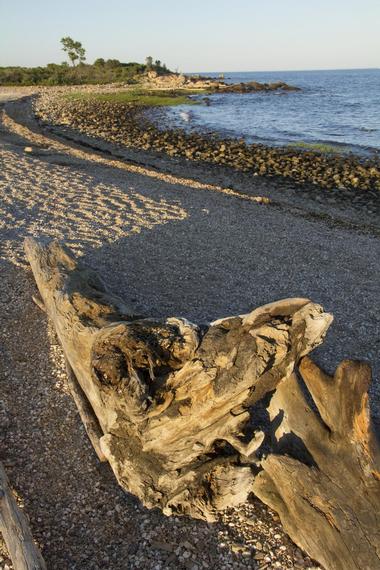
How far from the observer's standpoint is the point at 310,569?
4020mm

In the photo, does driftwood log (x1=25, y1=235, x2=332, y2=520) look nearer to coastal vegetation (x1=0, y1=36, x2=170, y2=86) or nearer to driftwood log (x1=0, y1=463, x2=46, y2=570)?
driftwood log (x1=0, y1=463, x2=46, y2=570)

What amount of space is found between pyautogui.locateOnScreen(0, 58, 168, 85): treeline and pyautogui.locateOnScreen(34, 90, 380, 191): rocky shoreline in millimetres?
39467

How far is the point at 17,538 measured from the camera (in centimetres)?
374

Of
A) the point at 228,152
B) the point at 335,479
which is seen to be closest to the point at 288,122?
the point at 228,152

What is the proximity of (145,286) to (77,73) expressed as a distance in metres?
82.1

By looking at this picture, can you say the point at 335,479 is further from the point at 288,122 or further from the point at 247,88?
the point at 247,88

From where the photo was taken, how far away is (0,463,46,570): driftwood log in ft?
12.0

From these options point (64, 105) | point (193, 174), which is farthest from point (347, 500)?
point (64, 105)

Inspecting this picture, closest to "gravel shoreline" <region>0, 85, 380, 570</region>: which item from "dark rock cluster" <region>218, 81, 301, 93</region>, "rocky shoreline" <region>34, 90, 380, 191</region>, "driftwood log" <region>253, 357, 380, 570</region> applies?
"driftwood log" <region>253, 357, 380, 570</region>

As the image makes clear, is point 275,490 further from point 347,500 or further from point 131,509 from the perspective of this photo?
point 131,509

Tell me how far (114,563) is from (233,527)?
43.1 inches

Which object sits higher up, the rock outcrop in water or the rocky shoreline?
the rock outcrop in water

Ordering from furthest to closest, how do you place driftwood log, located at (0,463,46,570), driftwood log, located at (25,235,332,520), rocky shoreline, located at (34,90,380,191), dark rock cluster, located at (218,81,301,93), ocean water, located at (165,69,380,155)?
dark rock cluster, located at (218,81,301,93) < ocean water, located at (165,69,380,155) < rocky shoreline, located at (34,90,380,191) < driftwood log, located at (25,235,332,520) < driftwood log, located at (0,463,46,570)

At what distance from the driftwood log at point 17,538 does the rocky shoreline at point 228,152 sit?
1716cm
